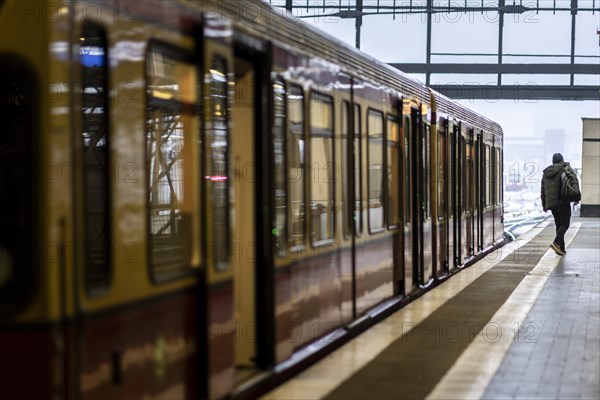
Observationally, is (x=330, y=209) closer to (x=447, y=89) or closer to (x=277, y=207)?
(x=277, y=207)

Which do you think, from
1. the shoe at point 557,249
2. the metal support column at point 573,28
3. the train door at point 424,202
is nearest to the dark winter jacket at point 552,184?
the shoe at point 557,249

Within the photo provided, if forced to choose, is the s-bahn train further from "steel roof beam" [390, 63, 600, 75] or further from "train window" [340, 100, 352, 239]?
"steel roof beam" [390, 63, 600, 75]

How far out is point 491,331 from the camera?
9.83 metres

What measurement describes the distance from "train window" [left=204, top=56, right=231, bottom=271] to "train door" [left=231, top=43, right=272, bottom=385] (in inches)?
27.5

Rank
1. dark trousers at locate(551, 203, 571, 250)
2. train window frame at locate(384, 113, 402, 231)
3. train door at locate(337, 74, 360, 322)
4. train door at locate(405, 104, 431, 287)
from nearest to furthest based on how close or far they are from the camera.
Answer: train door at locate(337, 74, 360, 322) → train window frame at locate(384, 113, 402, 231) → train door at locate(405, 104, 431, 287) → dark trousers at locate(551, 203, 571, 250)

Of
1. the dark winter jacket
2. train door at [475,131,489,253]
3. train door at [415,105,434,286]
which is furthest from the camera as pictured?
train door at [475,131,489,253]

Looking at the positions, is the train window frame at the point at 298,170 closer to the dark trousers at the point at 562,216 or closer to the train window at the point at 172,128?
the train window at the point at 172,128

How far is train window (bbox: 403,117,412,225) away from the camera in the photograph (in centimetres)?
1201

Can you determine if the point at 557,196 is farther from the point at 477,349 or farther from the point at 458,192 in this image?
the point at 477,349

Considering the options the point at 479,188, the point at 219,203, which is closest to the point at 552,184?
the point at 479,188

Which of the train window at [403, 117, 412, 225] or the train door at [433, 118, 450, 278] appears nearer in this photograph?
the train window at [403, 117, 412, 225]

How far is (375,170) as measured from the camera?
10.5 metres

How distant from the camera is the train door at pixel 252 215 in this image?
7.00 m

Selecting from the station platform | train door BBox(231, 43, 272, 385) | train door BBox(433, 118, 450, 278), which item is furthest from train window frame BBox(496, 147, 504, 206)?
train door BBox(231, 43, 272, 385)
